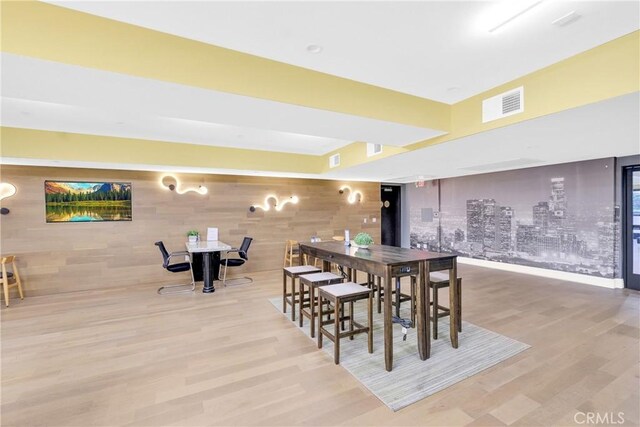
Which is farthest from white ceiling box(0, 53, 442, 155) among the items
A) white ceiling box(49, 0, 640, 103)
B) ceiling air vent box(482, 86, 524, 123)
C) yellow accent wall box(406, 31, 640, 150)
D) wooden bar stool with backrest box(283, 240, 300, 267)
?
wooden bar stool with backrest box(283, 240, 300, 267)

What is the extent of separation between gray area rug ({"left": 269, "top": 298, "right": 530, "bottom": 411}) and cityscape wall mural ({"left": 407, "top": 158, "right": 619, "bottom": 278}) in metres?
3.64

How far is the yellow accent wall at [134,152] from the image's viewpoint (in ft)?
14.2

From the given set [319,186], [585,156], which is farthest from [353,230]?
[585,156]

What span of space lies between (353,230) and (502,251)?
3.63 m

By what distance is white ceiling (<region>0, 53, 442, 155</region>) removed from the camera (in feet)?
6.84

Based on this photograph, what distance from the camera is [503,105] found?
2.92 metres

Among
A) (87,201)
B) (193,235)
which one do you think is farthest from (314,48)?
(87,201)

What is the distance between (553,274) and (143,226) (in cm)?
827

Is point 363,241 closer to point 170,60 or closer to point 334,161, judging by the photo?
point 170,60

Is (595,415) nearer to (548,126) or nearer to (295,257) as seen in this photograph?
(548,126)

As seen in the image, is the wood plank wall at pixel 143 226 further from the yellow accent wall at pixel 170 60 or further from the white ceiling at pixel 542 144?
the yellow accent wall at pixel 170 60

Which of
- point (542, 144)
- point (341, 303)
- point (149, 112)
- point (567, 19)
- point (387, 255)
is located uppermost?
point (567, 19)

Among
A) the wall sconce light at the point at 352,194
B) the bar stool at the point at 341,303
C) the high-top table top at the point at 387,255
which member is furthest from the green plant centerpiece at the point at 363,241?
the wall sconce light at the point at 352,194
